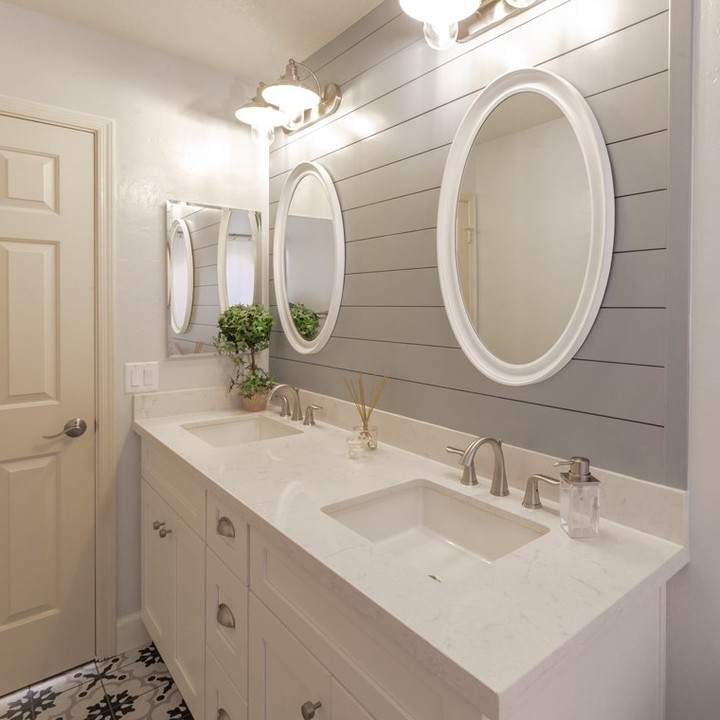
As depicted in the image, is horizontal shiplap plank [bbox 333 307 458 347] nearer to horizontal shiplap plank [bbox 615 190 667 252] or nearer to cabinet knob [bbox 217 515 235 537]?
horizontal shiplap plank [bbox 615 190 667 252]

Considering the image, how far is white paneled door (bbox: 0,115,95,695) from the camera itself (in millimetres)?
1795

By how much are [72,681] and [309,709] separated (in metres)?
1.45

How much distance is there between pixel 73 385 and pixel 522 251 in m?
1.69

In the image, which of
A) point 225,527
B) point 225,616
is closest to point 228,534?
point 225,527

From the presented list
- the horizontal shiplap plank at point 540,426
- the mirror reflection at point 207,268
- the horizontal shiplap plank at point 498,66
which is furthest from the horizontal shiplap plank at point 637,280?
the mirror reflection at point 207,268

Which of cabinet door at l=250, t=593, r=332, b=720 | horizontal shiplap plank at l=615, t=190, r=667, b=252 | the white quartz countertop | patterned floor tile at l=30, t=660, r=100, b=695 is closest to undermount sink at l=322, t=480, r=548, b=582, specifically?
the white quartz countertop

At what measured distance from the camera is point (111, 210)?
195 centimetres

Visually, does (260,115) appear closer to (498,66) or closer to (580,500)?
(498,66)

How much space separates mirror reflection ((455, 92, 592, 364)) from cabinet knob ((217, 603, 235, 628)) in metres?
1.00

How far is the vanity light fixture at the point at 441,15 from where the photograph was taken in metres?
1.28

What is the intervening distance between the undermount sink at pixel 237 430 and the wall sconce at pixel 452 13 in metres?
1.38

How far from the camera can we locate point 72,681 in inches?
74.7

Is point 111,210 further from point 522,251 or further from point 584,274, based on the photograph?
point 584,274

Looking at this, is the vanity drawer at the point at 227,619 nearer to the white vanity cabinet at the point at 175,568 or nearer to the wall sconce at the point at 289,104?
the white vanity cabinet at the point at 175,568
